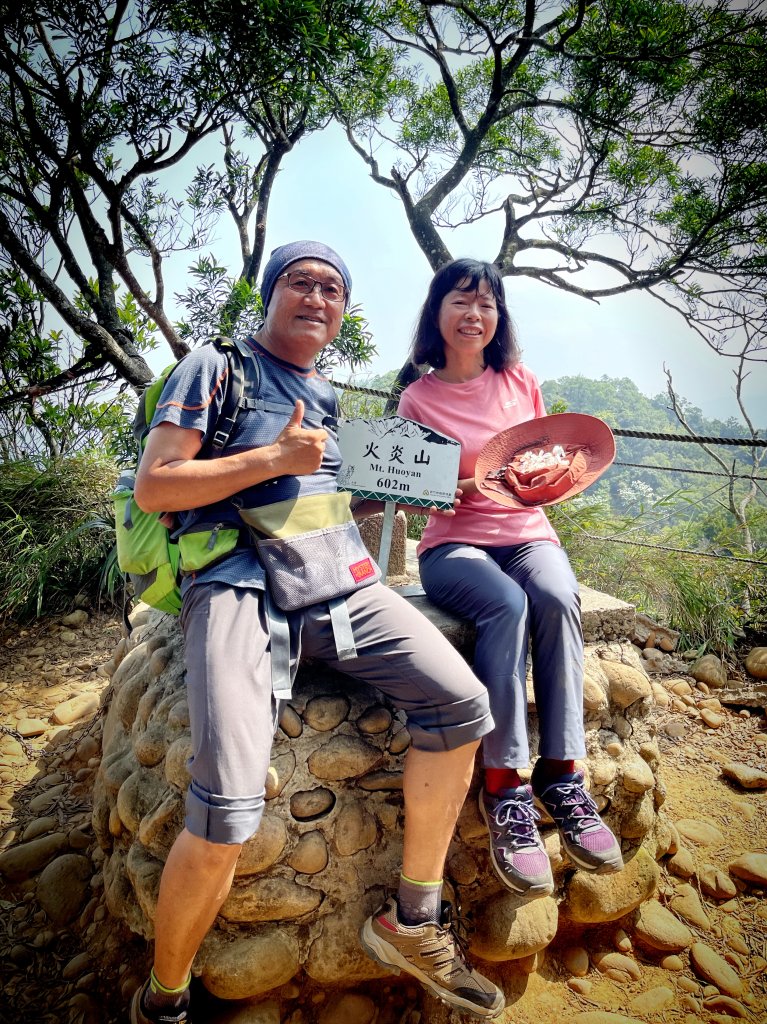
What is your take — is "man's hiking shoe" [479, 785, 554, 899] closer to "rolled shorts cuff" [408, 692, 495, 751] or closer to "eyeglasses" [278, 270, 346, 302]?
"rolled shorts cuff" [408, 692, 495, 751]

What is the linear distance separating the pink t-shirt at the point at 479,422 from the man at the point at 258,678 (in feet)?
1.68

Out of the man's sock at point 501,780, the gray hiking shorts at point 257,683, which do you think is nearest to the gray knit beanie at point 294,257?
the gray hiking shorts at point 257,683

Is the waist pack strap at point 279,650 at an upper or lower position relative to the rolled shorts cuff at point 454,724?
upper

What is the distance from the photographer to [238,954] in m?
1.44

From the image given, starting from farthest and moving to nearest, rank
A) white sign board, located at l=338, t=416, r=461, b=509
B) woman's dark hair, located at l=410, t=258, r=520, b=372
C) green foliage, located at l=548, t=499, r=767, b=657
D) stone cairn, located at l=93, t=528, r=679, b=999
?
green foliage, located at l=548, t=499, r=767, b=657, woman's dark hair, located at l=410, t=258, r=520, b=372, white sign board, located at l=338, t=416, r=461, b=509, stone cairn, located at l=93, t=528, r=679, b=999

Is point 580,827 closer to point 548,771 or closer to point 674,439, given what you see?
point 548,771

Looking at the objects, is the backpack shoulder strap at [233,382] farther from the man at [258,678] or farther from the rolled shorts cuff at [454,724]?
the rolled shorts cuff at [454,724]

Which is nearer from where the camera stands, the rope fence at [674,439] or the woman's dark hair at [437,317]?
the woman's dark hair at [437,317]

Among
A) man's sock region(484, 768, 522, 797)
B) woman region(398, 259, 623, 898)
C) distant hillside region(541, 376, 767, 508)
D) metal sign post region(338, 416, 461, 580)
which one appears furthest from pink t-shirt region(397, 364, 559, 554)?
distant hillside region(541, 376, 767, 508)

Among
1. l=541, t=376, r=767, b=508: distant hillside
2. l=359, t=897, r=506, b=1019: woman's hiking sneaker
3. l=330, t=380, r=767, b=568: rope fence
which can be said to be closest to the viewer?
l=359, t=897, r=506, b=1019: woman's hiking sneaker

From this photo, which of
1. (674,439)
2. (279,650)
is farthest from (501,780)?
(674,439)

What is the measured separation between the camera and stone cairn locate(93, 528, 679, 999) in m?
1.50

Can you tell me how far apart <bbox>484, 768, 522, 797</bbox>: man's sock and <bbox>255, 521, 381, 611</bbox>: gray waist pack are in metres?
0.65

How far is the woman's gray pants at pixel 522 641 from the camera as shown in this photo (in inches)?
62.5
